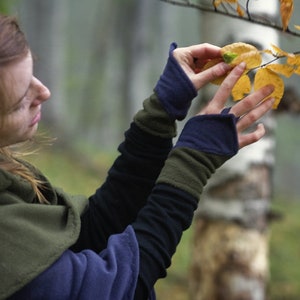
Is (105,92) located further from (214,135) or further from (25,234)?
(25,234)

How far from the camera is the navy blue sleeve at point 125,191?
1.90 meters

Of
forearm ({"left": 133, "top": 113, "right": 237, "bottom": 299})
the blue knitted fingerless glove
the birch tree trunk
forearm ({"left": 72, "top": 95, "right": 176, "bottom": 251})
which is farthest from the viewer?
the birch tree trunk

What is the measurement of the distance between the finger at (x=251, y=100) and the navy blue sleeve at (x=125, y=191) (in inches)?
11.8

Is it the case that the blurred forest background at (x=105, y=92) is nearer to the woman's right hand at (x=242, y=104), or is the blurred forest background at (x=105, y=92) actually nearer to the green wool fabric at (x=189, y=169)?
the woman's right hand at (x=242, y=104)

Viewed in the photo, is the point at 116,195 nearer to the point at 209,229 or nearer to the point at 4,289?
the point at 4,289

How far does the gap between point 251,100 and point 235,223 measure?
240cm

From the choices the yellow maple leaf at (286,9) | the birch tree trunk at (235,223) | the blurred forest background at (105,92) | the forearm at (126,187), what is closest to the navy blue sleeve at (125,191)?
the forearm at (126,187)

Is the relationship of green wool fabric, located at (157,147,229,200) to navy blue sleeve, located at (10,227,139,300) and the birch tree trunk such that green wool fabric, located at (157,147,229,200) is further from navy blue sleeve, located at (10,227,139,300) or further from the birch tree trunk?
the birch tree trunk

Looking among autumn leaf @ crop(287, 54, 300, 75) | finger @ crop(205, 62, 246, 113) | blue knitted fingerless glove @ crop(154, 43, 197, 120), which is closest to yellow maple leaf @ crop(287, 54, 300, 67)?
autumn leaf @ crop(287, 54, 300, 75)

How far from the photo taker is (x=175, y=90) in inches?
67.4

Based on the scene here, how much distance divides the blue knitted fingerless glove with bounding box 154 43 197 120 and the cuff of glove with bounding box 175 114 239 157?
3.5 inches

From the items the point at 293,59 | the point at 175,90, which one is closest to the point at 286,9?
the point at 293,59

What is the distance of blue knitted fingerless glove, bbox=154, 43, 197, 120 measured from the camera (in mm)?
1692

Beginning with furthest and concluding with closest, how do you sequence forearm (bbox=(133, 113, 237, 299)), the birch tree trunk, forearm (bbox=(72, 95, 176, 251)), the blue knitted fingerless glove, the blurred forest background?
1. the blurred forest background
2. the birch tree trunk
3. forearm (bbox=(72, 95, 176, 251))
4. the blue knitted fingerless glove
5. forearm (bbox=(133, 113, 237, 299))
